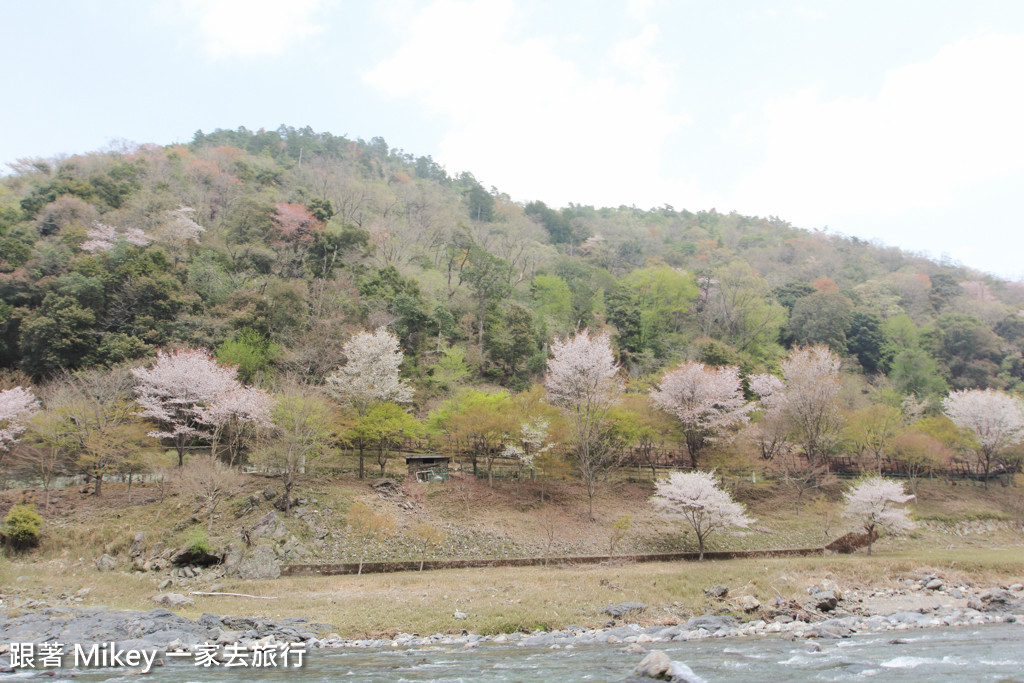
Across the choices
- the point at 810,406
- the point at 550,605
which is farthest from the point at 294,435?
the point at 810,406

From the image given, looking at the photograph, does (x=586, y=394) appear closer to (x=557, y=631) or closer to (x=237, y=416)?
(x=557, y=631)

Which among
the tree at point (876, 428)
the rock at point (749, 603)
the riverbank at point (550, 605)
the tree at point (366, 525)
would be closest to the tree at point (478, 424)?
the tree at point (366, 525)

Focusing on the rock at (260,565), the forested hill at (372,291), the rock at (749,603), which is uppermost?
the forested hill at (372,291)

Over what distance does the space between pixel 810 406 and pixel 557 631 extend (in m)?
26.0

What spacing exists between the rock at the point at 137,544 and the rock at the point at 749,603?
69.5 ft

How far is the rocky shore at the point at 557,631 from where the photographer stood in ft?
37.8

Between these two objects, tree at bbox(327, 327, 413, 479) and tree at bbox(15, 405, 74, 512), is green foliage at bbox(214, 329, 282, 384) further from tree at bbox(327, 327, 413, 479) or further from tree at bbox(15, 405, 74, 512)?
tree at bbox(15, 405, 74, 512)

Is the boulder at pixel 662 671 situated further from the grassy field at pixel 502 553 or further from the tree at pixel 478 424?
the tree at pixel 478 424

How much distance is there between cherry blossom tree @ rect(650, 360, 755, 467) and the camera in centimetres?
3150

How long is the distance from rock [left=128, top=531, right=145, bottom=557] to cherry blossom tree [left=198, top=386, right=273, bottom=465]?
5.38 meters

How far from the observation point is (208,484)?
22.0 metres

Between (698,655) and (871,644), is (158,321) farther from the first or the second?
(871,644)

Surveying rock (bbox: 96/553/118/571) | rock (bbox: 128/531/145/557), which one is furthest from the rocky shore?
rock (bbox: 128/531/145/557)

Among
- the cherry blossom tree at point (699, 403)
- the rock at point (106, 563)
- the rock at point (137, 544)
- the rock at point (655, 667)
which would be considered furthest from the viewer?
the cherry blossom tree at point (699, 403)
